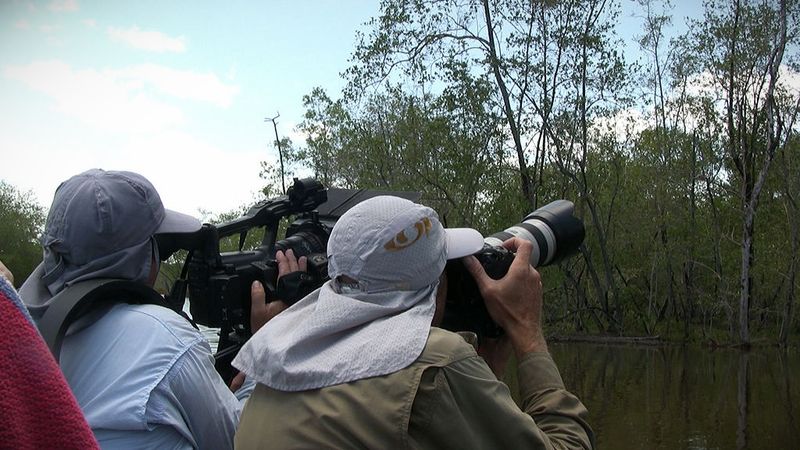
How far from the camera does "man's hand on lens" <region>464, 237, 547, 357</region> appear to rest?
1752mm

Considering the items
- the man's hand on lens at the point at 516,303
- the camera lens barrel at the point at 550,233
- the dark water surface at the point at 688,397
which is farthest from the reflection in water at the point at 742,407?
the man's hand on lens at the point at 516,303

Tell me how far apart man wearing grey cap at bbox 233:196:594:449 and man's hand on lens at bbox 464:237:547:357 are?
31mm

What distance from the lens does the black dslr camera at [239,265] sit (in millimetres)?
2248

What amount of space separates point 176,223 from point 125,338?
392 mm

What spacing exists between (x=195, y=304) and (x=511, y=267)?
37.9 inches

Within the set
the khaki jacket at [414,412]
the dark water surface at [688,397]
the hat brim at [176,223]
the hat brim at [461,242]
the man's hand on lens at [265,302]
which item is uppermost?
the hat brim at [176,223]

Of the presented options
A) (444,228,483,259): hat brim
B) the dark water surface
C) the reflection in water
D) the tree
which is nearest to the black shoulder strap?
(444,228,483,259): hat brim

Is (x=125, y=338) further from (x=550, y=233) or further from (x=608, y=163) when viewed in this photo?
(x=608, y=163)

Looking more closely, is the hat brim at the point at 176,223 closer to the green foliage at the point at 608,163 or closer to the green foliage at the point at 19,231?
the green foliage at the point at 608,163

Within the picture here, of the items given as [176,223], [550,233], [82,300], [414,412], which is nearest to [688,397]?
Result: [550,233]

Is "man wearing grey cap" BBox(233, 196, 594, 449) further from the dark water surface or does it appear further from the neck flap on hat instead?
the dark water surface

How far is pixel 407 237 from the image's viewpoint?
1.54 m

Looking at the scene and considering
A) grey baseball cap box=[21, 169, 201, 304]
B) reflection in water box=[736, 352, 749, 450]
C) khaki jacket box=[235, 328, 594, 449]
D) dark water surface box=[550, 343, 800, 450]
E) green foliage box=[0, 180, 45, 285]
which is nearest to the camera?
khaki jacket box=[235, 328, 594, 449]

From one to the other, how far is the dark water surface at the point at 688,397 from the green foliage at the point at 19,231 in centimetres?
2940
